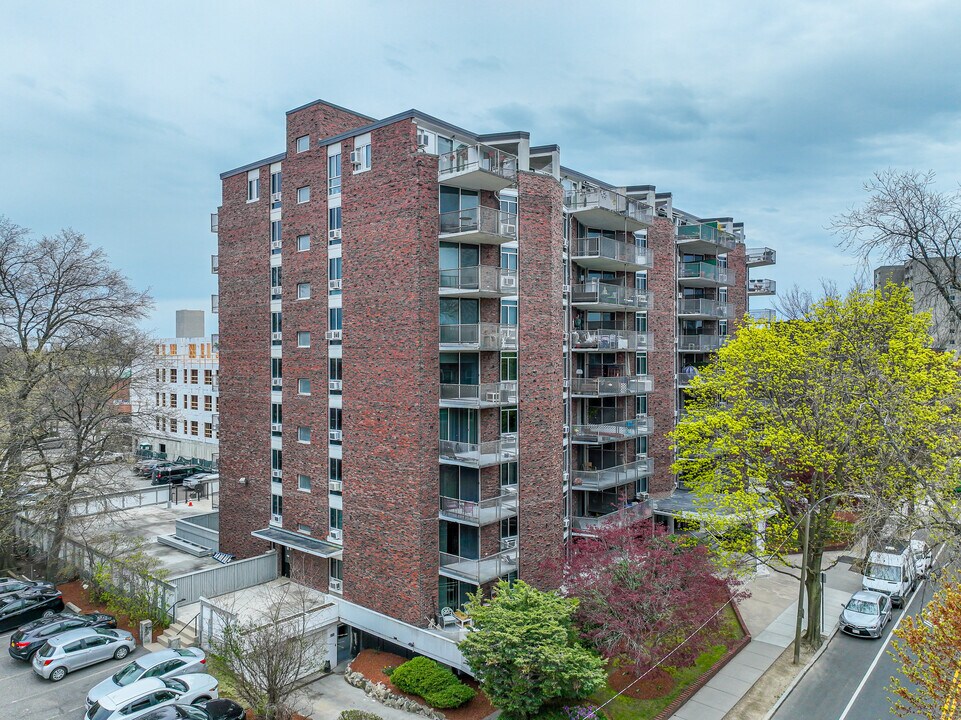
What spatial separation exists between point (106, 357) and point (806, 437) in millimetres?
32226

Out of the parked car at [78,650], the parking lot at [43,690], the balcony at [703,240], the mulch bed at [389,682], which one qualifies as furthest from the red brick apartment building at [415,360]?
the parking lot at [43,690]

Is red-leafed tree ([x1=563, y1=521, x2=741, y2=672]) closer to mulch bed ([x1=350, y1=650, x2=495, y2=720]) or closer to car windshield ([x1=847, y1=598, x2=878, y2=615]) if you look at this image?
mulch bed ([x1=350, y1=650, x2=495, y2=720])

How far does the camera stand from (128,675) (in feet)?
64.7

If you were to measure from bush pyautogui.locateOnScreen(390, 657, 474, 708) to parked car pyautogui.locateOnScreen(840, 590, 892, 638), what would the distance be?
1579 centimetres

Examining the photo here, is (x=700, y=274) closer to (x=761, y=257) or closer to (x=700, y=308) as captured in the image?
(x=700, y=308)

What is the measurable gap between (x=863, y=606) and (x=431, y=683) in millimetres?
18195

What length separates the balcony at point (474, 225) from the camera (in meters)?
21.8

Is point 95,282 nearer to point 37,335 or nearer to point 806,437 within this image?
point 37,335

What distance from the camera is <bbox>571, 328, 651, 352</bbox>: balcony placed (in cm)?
2923

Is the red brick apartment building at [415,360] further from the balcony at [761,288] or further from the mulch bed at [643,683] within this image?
the balcony at [761,288]

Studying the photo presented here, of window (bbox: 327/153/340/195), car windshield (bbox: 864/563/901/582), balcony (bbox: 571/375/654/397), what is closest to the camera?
window (bbox: 327/153/340/195)

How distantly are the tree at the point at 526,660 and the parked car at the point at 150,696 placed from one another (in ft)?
28.9

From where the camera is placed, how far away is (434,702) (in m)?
19.2

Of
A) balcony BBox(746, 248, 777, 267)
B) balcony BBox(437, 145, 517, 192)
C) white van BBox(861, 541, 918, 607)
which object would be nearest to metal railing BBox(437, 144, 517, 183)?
balcony BBox(437, 145, 517, 192)
